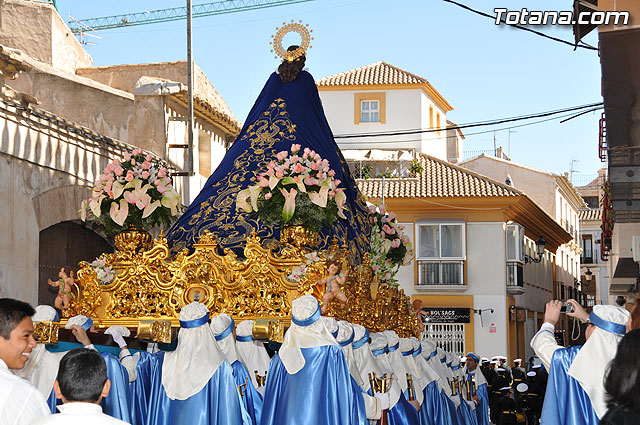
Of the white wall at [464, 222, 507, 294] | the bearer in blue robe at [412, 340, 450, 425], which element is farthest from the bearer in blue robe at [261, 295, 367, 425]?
the white wall at [464, 222, 507, 294]

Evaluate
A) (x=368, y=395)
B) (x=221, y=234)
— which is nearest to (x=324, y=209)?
(x=221, y=234)

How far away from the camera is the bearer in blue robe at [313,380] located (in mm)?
7184

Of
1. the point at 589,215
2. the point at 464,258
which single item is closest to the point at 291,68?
the point at 464,258

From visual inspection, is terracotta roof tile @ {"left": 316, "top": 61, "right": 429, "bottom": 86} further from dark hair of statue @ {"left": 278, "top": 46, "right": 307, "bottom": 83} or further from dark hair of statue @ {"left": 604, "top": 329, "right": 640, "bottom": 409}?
dark hair of statue @ {"left": 604, "top": 329, "right": 640, "bottom": 409}

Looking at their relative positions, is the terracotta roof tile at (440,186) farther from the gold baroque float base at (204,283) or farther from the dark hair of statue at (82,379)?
the dark hair of statue at (82,379)

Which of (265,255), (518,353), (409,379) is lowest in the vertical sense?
(518,353)

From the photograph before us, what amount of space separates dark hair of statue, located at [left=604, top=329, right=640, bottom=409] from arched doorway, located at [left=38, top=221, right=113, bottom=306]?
9.51 m

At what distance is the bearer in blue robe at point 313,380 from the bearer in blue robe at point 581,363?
144 centimetres

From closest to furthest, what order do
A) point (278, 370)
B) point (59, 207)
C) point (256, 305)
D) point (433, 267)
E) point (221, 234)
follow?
point (278, 370) → point (256, 305) → point (221, 234) → point (59, 207) → point (433, 267)

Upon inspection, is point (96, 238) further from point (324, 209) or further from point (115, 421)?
point (115, 421)

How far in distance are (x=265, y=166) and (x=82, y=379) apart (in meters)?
6.72

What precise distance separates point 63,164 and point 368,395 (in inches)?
254

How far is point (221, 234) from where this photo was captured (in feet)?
32.9

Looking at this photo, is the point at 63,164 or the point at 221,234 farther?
the point at 63,164
